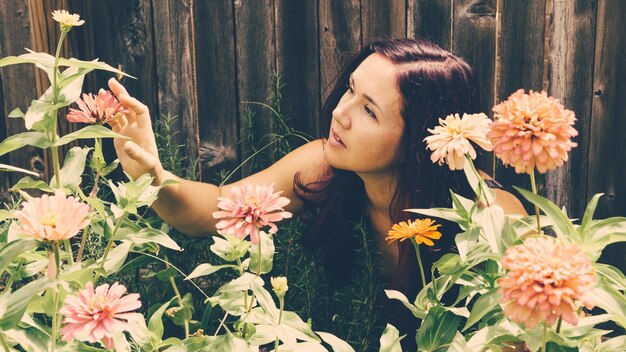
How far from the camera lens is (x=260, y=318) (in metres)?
1.39

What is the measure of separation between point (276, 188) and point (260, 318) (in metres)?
0.88

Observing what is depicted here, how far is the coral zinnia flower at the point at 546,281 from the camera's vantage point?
877 millimetres

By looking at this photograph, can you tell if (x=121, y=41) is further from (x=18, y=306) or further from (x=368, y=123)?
(x=18, y=306)

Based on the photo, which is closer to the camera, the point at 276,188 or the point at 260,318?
the point at 260,318

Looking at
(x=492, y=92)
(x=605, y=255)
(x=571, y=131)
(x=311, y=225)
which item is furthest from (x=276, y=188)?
(x=571, y=131)

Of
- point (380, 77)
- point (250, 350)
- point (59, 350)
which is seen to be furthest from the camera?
point (380, 77)

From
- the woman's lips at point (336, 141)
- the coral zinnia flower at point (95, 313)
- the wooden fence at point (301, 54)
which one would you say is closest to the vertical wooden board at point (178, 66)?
the wooden fence at point (301, 54)

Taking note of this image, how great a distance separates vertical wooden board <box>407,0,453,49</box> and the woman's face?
1.59ft

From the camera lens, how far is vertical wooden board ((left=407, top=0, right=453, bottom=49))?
7.86ft

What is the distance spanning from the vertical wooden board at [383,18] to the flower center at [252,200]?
4.33 feet

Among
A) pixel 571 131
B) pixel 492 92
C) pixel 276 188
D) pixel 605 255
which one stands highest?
pixel 571 131

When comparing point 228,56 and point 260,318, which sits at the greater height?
point 228,56

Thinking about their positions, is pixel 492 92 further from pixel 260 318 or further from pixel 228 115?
pixel 260 318

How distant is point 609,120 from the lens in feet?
7.59
